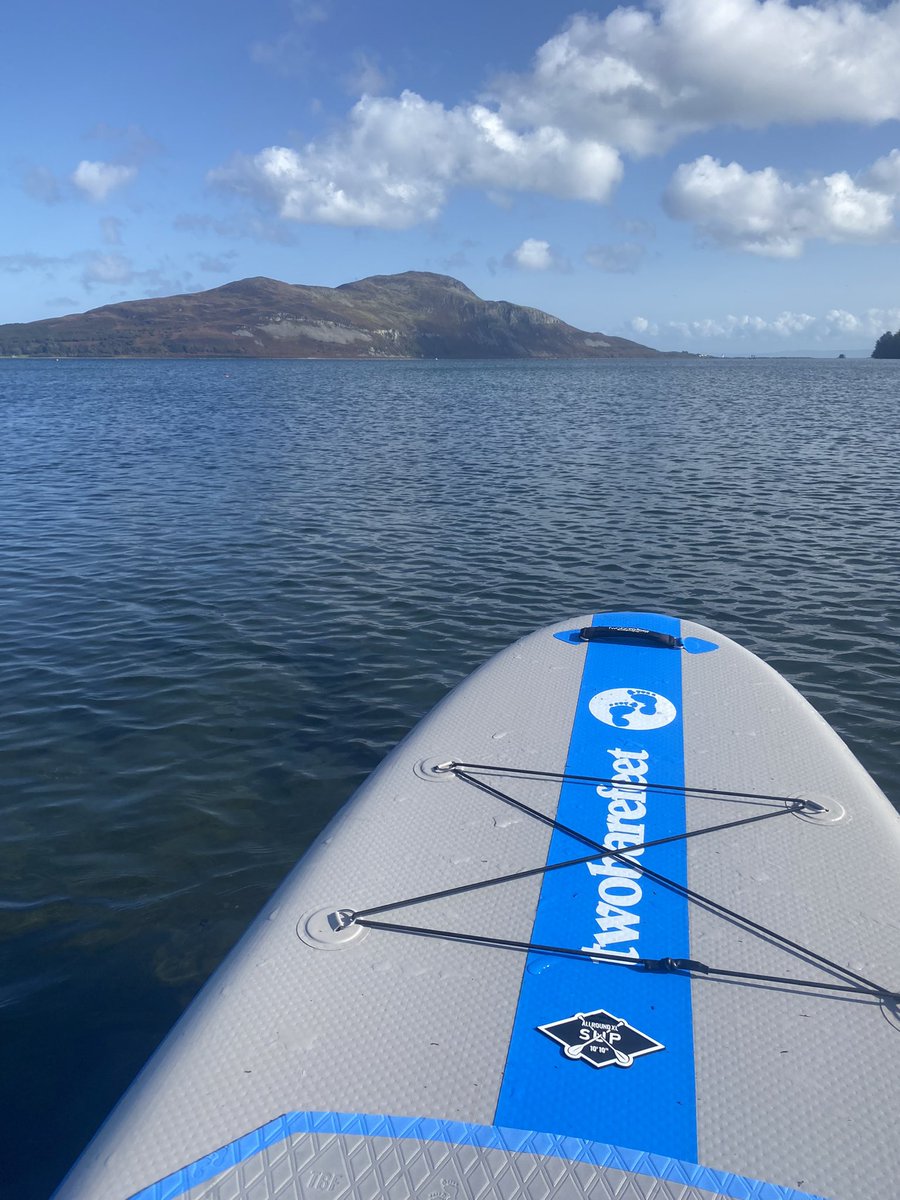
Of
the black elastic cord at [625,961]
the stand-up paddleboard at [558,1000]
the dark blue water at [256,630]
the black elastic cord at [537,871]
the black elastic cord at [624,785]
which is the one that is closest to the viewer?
the stand-up paddleboard at [558,1000]

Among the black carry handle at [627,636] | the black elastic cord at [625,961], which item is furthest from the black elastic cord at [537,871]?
the black carry handle at [627,636]

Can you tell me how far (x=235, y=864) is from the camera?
23.7 ft

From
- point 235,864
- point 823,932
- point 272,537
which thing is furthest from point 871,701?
point 272,537

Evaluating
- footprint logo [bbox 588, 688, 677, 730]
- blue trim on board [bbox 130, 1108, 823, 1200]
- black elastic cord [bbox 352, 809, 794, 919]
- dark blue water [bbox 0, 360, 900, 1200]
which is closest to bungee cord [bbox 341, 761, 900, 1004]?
black elastic cord [bbox 352, 809, 794, 919]

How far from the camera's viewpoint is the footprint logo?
276 inches

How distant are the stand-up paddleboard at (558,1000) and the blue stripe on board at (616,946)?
14mm

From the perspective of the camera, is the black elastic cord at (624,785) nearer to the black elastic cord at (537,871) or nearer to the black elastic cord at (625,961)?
the black elastic cord at (537,871)

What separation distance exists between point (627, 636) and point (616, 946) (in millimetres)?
4618

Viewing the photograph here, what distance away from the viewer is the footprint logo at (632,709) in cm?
701

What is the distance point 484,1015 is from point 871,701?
313 inches

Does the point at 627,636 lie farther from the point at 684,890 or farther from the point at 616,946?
the point at 616,946

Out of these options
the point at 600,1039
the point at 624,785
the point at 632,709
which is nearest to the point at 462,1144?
the point at 600,1039

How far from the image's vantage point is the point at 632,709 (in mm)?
7230

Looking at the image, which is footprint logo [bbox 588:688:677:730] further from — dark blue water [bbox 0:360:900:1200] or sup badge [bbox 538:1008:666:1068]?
sup badge [bbox 538:1008:666:1068]
